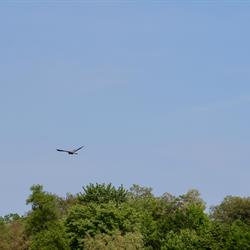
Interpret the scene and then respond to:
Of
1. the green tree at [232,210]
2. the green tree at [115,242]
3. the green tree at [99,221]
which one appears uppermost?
the green tree at [232,210]

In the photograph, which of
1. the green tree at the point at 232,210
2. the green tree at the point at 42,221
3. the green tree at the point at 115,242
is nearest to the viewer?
the green tree at the point at 115,242

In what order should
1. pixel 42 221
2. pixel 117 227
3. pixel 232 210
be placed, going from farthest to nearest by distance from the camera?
pixel 232 210 → pixel 42 221 → pixel 117 227

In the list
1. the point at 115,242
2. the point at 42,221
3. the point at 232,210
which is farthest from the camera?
the point at 232,210

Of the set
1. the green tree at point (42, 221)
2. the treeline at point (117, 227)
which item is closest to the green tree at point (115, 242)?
the treeline at point (117, 227)

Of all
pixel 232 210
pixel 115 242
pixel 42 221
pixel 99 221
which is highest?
pixel 232 210

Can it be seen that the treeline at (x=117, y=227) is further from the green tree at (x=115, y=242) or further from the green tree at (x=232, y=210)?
the green tree at (x=232, y=210)

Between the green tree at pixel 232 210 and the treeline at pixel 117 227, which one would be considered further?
the green tree at pixel 232 210

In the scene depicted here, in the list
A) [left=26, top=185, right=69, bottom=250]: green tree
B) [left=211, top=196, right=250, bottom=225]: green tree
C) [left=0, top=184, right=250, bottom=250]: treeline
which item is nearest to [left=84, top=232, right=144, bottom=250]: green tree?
[left=0, top=184, right=250, bottom=250]: treeline

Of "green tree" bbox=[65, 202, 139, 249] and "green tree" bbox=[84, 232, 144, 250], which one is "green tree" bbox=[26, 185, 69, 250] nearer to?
"green tree" bbox=[65, 202, 139, 249]

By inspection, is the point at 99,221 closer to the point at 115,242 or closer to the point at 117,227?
the point at 117,227

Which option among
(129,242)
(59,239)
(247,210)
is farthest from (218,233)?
(247,210)

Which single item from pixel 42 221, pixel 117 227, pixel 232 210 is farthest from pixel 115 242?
pixel 232 210

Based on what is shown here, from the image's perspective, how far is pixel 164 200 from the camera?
10219 cm

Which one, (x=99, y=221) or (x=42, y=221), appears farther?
(x=42, y=221)
